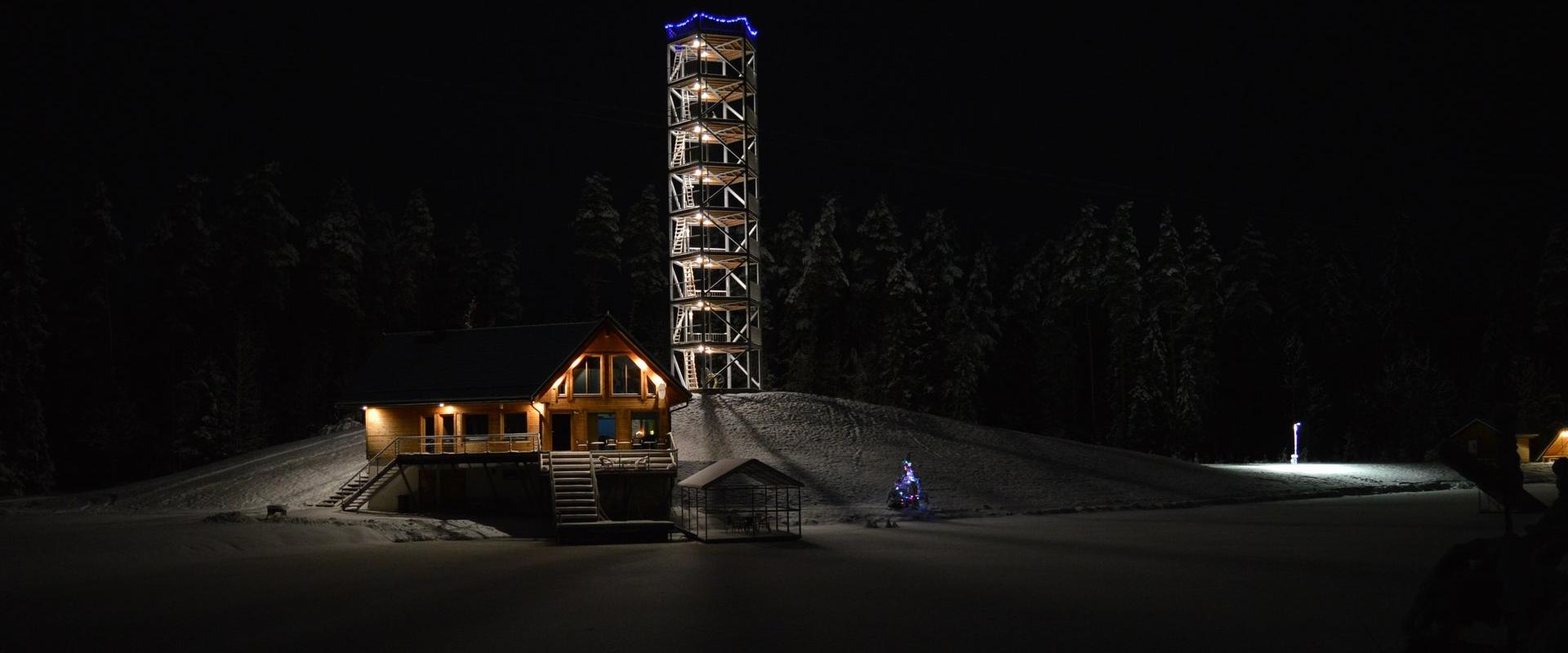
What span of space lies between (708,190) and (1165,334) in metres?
32.8

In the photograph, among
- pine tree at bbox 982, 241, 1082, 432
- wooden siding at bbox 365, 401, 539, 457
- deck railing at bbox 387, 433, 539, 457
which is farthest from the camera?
pine tree at bbox 982, 241, 1082, 432

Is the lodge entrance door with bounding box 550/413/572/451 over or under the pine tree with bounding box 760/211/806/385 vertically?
under

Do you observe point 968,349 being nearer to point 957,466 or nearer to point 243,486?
point 957,466

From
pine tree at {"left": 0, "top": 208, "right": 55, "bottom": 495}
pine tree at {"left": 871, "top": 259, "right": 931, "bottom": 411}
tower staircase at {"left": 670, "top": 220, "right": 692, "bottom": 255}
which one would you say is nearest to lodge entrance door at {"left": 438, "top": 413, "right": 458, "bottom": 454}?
tower staircase at {"left": 670, "top": 220, "right": 692, "bottom": 255}

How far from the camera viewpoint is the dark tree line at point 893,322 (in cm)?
6194

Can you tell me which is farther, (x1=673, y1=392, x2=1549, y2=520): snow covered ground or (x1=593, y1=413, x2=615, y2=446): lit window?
(x1=673, y1=392, x2=1549, y2=520): snow covered ground

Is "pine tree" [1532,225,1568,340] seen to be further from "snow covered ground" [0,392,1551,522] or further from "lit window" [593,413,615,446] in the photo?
"lit window" [593,413,615,446]

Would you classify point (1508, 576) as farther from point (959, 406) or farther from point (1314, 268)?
point (1314, 268)

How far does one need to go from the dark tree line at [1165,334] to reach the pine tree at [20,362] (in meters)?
40.8

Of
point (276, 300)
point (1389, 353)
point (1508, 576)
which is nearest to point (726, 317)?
point (276, 300)

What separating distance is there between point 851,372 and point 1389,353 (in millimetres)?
34721

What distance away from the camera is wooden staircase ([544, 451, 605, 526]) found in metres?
33.3

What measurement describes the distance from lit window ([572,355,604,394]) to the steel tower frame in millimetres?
14477

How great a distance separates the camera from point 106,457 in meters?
62.0
